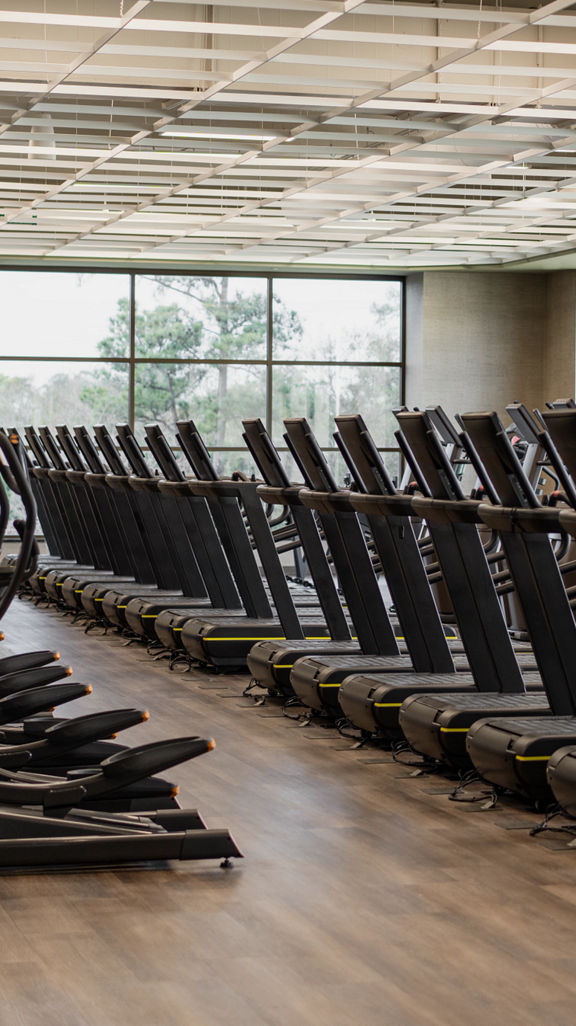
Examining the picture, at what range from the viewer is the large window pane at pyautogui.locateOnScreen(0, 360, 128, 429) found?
641 inches

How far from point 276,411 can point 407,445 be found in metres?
12.0

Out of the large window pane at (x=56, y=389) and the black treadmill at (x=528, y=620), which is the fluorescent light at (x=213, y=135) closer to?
the black treadmill at (x=528, y=620)

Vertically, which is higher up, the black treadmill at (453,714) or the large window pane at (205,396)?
the large window pane at (205,396)

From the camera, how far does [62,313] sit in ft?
53.2

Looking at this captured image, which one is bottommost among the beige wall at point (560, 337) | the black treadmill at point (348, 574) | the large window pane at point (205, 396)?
the black treadmill at point (348, 574)

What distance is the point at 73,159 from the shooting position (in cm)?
1107

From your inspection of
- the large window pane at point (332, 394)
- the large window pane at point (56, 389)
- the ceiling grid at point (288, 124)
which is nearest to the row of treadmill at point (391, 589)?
the ceiling grid at point (288, 124)

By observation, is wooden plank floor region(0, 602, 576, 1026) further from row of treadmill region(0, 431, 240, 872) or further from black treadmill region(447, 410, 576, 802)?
black treadmill region(447, 410, 576, 802)

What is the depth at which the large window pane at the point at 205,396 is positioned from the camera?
1652cm

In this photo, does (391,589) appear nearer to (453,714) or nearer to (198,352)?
(453,714)

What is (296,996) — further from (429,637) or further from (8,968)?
(429,637)

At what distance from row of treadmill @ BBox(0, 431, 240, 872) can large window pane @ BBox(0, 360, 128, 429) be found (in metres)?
12.1

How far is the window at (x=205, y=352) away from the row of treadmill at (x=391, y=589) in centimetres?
679

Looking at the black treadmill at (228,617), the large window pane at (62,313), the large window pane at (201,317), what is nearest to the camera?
the black treadmill at (228,617)
